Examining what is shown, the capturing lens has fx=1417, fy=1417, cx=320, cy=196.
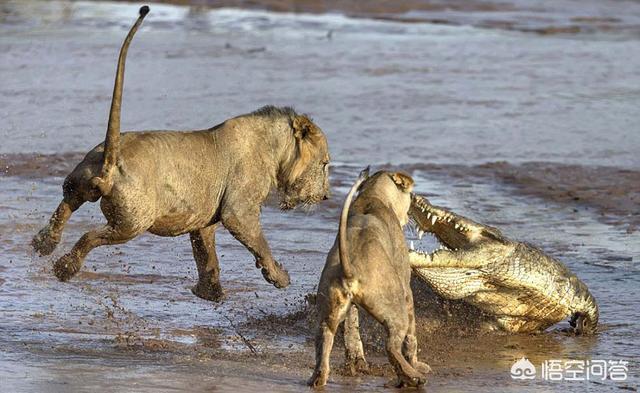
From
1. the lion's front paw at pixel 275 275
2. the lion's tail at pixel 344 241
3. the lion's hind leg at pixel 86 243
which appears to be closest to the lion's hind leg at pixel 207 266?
the lion's front paw at pixel 275 275

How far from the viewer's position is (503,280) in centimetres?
902

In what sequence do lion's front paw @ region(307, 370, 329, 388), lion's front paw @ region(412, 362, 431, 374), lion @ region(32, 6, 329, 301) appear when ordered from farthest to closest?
1. lion @ region(32, 6, 329, 301)
2. lion's front paw @ region(412, 362, 431, 374)
3. lion's front paw @ region(307, 370, 329, 388)

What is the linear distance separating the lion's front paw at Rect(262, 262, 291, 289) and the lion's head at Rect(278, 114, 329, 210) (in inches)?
20.6

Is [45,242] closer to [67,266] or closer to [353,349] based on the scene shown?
[67,266]

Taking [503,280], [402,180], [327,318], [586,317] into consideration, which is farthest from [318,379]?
[586,317]

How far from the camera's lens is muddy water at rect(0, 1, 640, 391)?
795cm

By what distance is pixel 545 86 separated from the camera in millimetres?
20156

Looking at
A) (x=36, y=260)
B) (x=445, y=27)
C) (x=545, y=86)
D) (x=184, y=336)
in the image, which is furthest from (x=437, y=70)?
(x=184, y=336)

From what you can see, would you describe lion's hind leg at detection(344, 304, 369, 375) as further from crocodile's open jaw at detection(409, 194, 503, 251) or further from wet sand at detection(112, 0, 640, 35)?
wet sand at detection(112, 0, 640, 35)

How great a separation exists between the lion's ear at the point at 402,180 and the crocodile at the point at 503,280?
1.13m

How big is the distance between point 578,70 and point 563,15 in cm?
861

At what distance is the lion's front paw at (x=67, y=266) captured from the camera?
764 cm

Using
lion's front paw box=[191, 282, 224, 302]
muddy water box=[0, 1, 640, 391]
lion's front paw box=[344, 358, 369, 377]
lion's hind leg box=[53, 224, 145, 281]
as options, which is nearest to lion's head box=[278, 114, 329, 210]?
lion's front paw box=[191, 282, 224, 302]

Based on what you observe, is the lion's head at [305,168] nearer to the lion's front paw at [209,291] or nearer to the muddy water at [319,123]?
the lion's front paw at [209,291]
